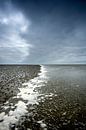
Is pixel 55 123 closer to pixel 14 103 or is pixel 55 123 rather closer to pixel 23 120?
pixel 23 120

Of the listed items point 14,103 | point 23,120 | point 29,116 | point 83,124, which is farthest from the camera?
point 14,103

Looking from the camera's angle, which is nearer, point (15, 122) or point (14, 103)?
point (15, 122)

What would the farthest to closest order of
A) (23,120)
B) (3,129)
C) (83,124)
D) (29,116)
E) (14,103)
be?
(14,103) < (29,116) < (23,120) < (83,124) < (3,129)

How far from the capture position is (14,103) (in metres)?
9.81

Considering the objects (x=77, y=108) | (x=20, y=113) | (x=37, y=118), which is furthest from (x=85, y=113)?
(x=20, y=113)

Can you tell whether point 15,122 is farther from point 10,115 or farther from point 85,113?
point 85,113

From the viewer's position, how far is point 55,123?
6.68 m

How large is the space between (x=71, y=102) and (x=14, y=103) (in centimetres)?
546

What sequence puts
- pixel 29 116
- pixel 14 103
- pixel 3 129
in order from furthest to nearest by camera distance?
pixel 14 103 → pixel 29 116 → pixel 3 129

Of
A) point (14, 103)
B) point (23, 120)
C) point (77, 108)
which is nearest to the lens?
point (23, 120)

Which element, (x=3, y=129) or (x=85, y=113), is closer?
(x=3, y=129)

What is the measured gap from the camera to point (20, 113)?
26.1 ft

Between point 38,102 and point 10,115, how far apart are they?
312 cm

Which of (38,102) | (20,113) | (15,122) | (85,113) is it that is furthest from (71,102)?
(15,122)
